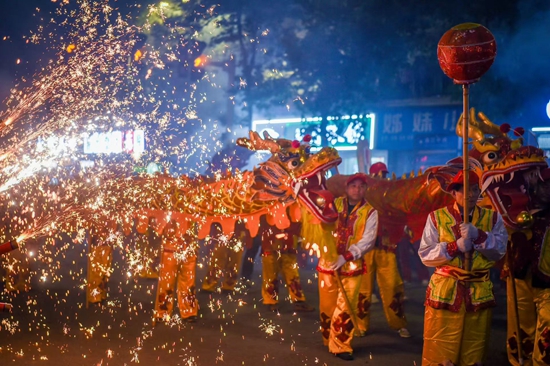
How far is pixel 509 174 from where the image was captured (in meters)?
5.45

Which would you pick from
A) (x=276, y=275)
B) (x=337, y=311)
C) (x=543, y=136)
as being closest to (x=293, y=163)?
(x=337, y=311)

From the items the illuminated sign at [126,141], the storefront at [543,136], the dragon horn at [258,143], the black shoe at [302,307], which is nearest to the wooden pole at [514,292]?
the dragon horn at [258,143]

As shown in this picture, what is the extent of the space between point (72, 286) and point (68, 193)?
166 cm

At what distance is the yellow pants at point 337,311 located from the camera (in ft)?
18.2

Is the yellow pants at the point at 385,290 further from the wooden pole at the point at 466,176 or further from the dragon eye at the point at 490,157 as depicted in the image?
the wooden pole at the point at 466,176

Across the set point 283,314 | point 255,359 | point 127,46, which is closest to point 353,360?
point 255,359

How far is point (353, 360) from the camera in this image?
18.3 feet

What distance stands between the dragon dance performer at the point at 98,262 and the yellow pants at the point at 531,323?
503 centimetres

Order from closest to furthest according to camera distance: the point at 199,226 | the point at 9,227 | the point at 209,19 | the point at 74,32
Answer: the point at 199,226
the point at 74,32
the point at 9,227
the point at 209,19

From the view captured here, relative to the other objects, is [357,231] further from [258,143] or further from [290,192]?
[258,143]

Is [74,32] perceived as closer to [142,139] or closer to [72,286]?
[72,286]

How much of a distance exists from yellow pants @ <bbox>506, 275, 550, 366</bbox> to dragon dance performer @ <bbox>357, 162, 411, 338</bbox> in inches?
54.4

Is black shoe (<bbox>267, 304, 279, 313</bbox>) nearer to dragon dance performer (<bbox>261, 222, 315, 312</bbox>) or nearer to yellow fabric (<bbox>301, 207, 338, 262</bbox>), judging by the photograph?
dragon dance performer (<bbox>261, 222, 315, 312</bbox>)

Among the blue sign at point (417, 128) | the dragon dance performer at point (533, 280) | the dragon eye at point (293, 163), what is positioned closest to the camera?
the dragon dance performer at point (533, 280)
